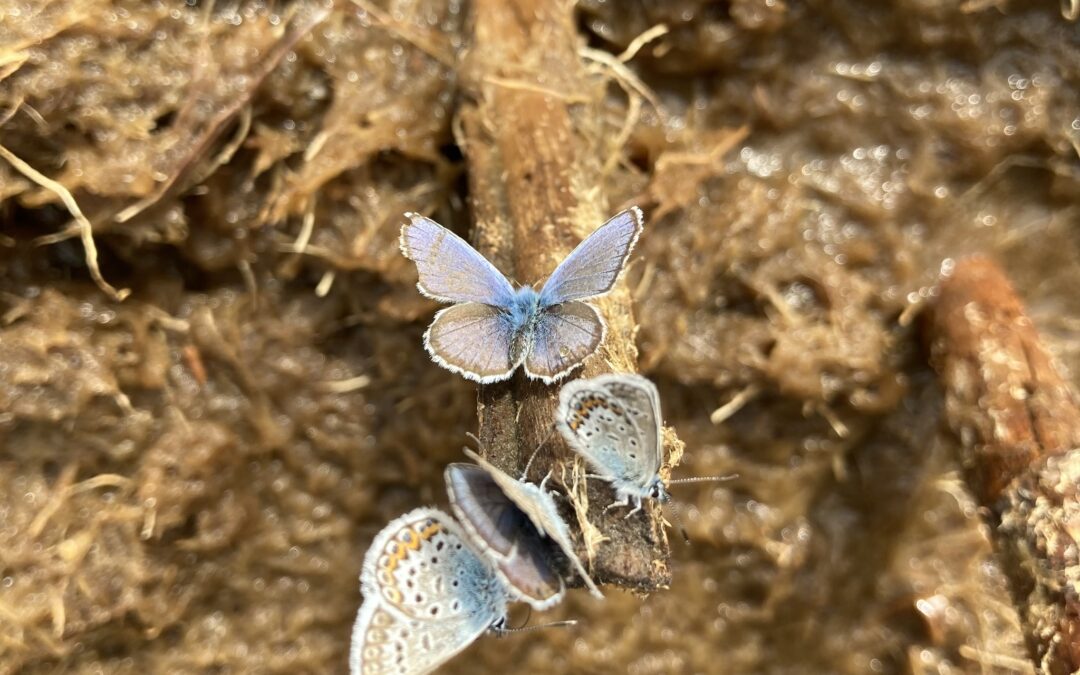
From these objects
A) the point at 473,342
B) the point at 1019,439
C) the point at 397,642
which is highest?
the point at 473,342

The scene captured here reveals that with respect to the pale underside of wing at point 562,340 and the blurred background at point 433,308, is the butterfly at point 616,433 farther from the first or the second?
the blurred background at point 433,308

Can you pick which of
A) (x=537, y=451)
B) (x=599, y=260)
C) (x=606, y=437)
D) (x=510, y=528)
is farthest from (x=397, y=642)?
(x=599, y=260)

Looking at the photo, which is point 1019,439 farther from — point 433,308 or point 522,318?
point 433,308

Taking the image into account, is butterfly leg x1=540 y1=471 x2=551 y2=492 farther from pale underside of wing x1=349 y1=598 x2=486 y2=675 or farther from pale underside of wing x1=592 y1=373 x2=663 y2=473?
pale underside of wing x1=349 y1=598 x2=486 y2=675

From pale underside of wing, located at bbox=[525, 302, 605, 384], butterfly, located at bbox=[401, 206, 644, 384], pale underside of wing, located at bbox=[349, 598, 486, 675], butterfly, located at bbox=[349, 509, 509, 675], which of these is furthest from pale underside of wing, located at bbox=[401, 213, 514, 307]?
pale underside of wing, located at bbox=[349, 598, 486, 675]

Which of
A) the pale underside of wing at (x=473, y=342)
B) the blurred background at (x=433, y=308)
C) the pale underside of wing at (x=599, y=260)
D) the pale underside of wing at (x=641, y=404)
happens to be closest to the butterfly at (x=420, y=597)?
the pale underside of wing at (x=473, y=342)

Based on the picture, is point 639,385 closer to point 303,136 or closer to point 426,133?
point 426,133

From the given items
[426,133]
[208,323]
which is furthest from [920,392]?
[208,323]
